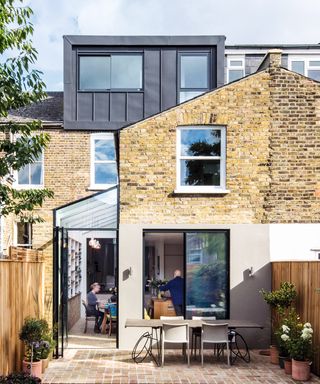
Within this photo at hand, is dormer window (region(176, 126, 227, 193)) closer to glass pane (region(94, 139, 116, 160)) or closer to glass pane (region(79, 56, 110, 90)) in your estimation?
glass pane (region(94, 139, 116, 160))

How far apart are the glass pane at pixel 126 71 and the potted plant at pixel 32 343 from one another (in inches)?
417

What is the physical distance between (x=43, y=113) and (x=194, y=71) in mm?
5461

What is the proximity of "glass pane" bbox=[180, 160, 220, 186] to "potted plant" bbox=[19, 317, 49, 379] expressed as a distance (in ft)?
16.6

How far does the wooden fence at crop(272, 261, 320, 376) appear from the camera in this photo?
988 centimetres

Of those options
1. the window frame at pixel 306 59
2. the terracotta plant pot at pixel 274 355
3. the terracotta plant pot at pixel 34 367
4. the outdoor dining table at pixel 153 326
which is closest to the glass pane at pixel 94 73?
the window frame at pixel 306 59

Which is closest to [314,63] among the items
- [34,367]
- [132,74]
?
[132,74]

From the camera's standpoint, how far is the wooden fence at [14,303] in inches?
338

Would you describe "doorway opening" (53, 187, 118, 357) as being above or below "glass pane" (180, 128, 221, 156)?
below

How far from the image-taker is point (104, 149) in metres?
18.3

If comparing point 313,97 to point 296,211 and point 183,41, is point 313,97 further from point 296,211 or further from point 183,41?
point 183,41

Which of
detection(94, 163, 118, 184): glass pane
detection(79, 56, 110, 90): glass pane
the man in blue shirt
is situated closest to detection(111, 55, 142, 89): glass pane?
detection(79, 56, 110, 90): glass pane

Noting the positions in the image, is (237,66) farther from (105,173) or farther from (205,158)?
(205,158)

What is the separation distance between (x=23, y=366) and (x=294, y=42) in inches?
687

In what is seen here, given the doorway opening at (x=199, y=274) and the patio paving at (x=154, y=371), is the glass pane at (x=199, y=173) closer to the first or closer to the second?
the doorway opening at (x=199, y=274)
